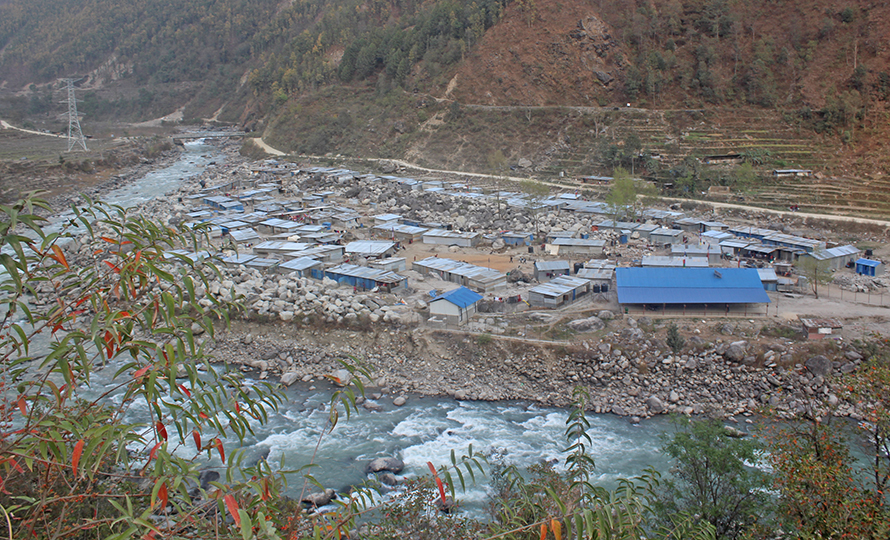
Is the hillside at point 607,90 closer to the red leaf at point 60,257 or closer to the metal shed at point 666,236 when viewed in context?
the metal shed at point 666,236

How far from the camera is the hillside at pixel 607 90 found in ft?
120

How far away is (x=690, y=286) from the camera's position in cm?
1895

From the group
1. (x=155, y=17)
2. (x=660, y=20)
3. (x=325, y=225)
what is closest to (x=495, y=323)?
(x=325, y=225)

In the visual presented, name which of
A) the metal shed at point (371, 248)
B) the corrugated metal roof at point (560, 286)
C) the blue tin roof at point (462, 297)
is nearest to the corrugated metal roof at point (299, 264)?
the metal shed at point (371, 248)

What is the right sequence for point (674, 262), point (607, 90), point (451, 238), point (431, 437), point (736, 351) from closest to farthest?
point (431, 437) < point (736, 351) < point (674, 262) < point (451, 238) < point (607, 90)

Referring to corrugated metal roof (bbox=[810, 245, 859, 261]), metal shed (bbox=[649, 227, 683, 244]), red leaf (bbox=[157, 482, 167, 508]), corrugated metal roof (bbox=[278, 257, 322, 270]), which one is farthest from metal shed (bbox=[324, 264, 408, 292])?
red leaf (bbox=[157, 482, 167, 508])

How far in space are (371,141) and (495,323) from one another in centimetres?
3771

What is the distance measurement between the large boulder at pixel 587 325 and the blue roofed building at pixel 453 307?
3245mm

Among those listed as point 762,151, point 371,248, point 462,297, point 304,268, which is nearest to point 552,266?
point 462,297

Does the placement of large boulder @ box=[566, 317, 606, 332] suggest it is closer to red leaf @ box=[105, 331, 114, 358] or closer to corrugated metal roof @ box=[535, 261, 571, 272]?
corrugated metal roof @ box=[535, 261, 571, 272]

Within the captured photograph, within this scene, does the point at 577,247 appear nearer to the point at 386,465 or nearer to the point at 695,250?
the point at 695,250

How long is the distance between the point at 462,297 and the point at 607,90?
117 ft

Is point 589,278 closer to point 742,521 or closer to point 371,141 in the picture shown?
point 742,521

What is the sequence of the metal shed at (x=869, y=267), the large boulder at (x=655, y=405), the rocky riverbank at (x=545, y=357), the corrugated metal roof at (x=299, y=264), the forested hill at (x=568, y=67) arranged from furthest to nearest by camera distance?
the forested hill at (x=568, y=67), the corrugated metal roof at (x=299, y=264), the metal shed at (x=869, y=267), the rocky riverbank at (x=545, y=357), the large boulder at (x=655, y=405)
